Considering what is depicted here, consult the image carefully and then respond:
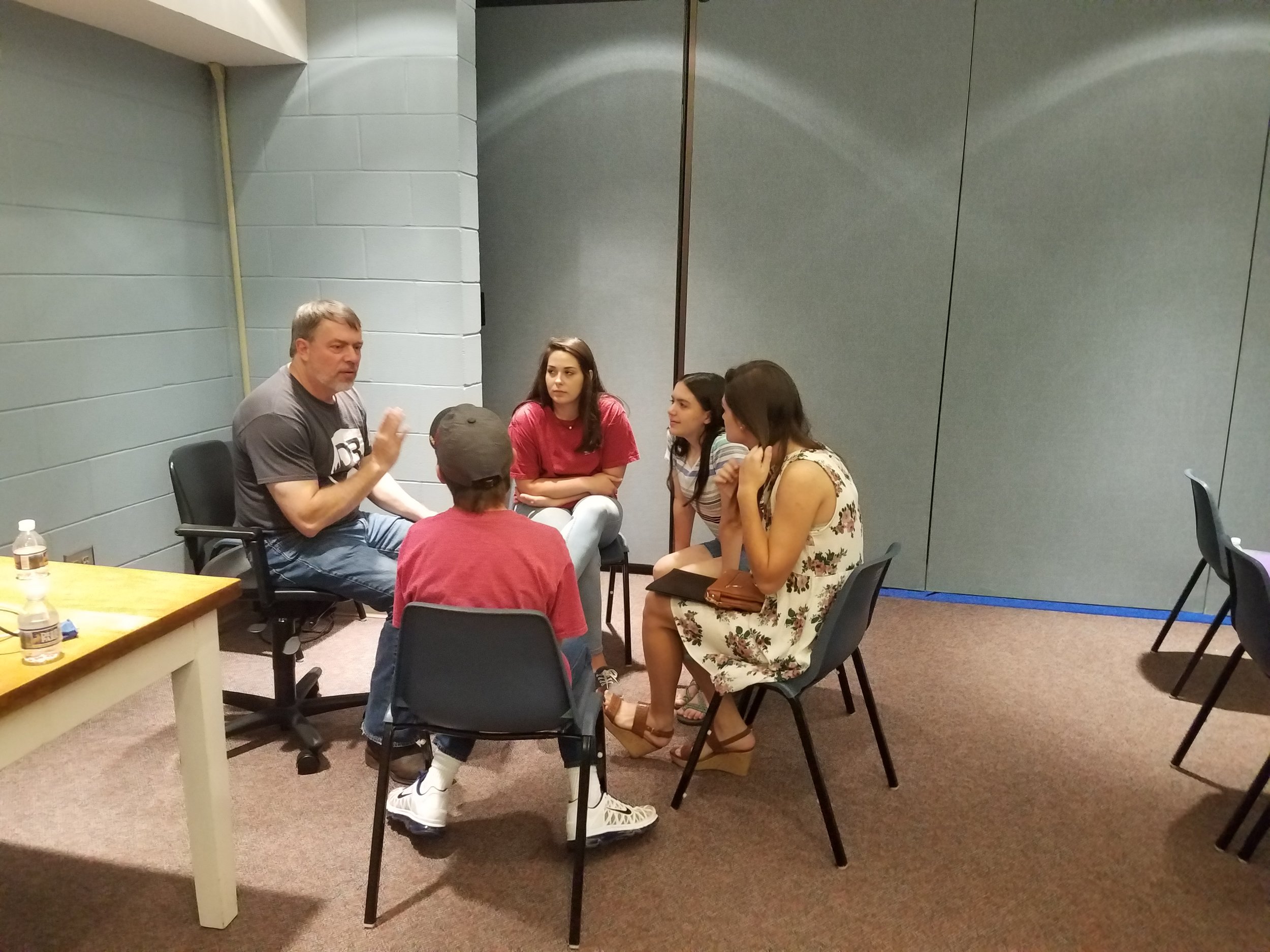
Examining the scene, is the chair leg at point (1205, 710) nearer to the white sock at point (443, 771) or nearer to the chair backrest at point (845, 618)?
the chair backrest at point (845, 618)

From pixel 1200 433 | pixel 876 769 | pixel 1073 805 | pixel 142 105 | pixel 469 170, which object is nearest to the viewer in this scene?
pixel 1073 805

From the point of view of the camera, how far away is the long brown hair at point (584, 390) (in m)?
2.77

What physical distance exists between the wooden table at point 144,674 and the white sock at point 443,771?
1.43 ft

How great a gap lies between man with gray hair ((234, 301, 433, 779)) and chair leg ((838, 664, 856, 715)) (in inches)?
48.4

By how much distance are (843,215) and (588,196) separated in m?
1.08

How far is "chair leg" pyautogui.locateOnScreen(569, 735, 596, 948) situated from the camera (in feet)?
5.55

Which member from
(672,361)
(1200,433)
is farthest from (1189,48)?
(672,361)

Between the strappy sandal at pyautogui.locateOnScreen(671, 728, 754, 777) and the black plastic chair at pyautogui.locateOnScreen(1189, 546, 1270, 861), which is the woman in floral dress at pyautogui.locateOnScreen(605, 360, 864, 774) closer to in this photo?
the strappy sandal at pyautogui.locateOnScreen(671, 728, 754, 777)

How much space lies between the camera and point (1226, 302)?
3.33m

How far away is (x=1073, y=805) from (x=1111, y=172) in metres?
2.40

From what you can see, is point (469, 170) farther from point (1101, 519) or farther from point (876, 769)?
point (1101, 519)

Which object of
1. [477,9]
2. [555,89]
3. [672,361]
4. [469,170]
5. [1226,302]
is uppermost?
[477,9]

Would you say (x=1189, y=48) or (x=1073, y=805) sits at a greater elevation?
(x=1189, y=48)

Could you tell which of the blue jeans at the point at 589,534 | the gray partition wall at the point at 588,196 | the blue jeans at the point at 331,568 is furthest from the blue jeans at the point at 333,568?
the gray partition wall at the point at 588,196
